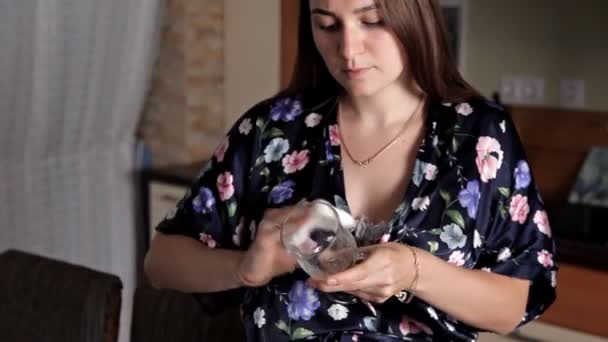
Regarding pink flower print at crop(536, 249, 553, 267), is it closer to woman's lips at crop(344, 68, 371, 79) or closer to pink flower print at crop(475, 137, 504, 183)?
pink flower print at crop(475, 137, 504, 183)

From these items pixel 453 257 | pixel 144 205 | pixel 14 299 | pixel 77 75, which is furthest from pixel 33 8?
pixel 453 257

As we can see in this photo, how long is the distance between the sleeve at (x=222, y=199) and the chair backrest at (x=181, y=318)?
11 centimetres

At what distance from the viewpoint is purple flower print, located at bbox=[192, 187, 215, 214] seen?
1.22 meters

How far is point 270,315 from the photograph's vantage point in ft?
3.69

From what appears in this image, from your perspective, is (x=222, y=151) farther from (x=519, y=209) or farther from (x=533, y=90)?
(x=533, y=90)

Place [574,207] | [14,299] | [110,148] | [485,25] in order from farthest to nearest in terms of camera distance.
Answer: [110,148]
[485,25]
[574,207]
[14,299]

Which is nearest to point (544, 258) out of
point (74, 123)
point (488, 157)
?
point (488, 157)

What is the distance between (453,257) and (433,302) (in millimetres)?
83

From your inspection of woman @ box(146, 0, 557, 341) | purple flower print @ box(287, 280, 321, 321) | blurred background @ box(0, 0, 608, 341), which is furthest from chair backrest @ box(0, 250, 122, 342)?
blurred background @ box(0, 0, 608, 341)

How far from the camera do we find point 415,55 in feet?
3.67

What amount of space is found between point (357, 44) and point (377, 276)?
0.30 meters

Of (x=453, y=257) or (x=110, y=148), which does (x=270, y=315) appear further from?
(x=110, y=148)

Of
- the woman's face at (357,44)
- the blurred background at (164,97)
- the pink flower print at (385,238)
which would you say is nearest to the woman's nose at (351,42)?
the woman's face at (357,44)

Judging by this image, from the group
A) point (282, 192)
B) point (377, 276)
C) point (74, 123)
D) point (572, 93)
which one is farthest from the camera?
point (74, 123)
